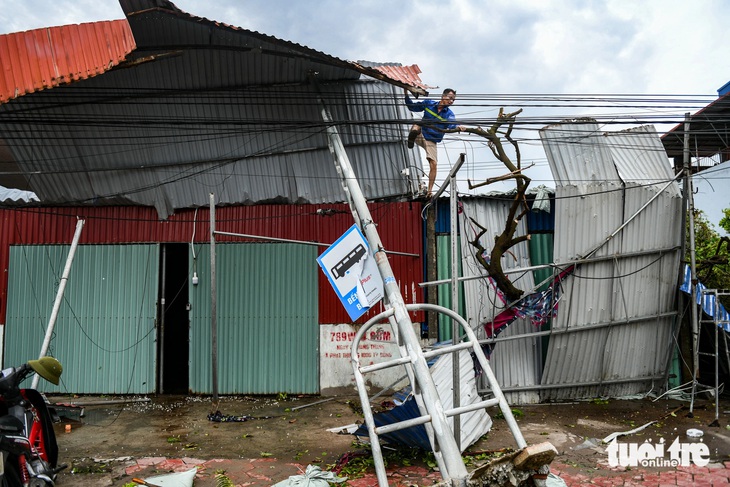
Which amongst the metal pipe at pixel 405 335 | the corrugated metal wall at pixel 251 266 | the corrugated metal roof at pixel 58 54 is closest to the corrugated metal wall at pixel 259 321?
the corrugated metal wall at pixel 251 266

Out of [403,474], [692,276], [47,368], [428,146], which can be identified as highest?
[428,146]

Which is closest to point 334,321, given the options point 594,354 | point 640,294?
point 594,354

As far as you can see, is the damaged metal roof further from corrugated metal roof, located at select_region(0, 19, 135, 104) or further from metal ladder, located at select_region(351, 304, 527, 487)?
metal ladder, located at select_region(351, 304, 527, 487)

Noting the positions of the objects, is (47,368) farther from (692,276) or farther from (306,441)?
(692,276)

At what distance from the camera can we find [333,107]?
9797 mm

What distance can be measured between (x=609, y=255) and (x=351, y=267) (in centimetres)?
511

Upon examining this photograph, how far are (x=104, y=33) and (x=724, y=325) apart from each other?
1136 cm

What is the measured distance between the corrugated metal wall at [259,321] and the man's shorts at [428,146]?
2.93 m

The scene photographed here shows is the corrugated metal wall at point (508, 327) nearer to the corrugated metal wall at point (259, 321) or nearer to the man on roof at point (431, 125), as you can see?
the man on roof at point (431, 125)

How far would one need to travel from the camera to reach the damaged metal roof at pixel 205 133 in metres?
8.95

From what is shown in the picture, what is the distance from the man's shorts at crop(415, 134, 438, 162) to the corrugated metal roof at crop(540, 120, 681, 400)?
2044mm

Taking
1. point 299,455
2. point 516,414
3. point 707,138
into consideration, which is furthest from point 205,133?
point 707,138

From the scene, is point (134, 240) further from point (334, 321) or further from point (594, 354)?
point (594, 354)

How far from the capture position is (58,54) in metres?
8.09
